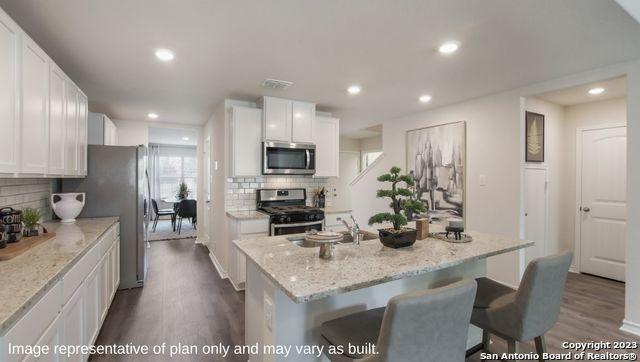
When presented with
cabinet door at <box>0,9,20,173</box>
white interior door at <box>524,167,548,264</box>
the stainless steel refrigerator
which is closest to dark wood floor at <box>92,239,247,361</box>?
the stainless steel refrigerator

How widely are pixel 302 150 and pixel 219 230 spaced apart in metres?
1.65

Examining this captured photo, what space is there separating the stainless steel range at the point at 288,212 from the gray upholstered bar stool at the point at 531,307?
7.13ft

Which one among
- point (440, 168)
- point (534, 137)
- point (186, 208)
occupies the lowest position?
point (186, 208)

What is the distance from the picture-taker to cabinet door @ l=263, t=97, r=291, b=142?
3.68m

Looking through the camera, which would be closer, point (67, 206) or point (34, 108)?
point (34, 108)

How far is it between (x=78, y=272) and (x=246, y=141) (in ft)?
7.20

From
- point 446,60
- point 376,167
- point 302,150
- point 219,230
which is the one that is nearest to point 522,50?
point 446,60

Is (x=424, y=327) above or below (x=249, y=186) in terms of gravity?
below

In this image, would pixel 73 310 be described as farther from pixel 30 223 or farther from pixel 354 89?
pixel 354 89

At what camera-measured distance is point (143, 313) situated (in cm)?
286

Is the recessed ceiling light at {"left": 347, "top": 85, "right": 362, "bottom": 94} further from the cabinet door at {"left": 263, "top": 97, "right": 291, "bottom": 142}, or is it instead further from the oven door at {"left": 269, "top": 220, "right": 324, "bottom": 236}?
the oven door at {"left": 269, "top": 220, "right": 324, "bottom": 236}

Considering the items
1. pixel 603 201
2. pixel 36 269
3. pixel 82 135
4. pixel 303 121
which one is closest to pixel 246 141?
pixel 303 121

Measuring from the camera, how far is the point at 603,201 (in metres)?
3.83

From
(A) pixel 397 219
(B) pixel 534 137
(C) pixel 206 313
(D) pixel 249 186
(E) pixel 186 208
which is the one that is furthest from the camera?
(E) pixel 186 208
